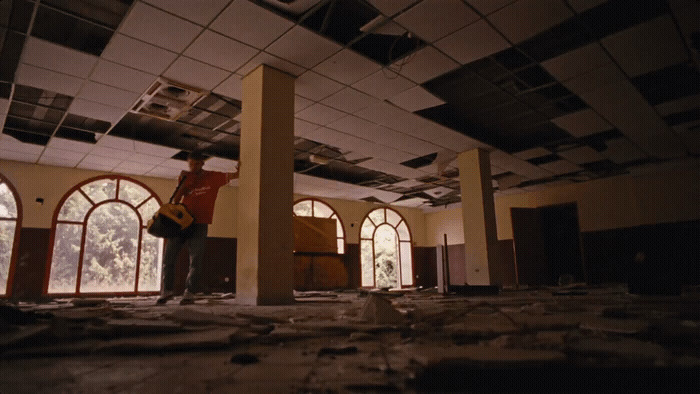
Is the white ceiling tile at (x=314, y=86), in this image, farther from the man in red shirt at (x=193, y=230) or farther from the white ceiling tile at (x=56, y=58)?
the white ceiling tile at (x=56, y=58)

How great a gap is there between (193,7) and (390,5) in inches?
67.2

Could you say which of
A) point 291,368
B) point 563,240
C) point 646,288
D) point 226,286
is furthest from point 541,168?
point 291,368

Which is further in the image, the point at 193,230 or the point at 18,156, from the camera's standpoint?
the point at 18,156

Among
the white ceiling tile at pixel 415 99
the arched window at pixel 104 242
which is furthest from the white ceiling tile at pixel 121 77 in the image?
the arched window at pixel 104 242

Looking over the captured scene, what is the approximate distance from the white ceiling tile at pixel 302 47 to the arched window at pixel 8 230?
6.59m

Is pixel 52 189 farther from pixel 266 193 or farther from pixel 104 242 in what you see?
pixel 266 193

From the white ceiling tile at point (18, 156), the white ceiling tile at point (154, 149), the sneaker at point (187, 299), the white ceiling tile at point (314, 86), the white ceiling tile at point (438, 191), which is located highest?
the white ceiling tile at point (314, 86)

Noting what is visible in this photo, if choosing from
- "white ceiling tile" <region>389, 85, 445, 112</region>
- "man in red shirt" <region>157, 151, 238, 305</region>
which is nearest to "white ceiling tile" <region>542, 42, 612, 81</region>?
"white ceiling tile" <region>389, 85, 445, 112</region>

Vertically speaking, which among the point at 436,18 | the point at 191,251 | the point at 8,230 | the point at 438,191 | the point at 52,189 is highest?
the point at 436,18

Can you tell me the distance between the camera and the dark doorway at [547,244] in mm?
9109

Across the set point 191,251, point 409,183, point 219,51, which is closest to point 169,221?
point 191,251

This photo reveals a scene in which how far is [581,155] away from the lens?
732 cm

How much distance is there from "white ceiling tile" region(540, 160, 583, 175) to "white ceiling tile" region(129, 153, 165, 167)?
7.86m

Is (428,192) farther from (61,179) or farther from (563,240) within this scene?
(61,179)
